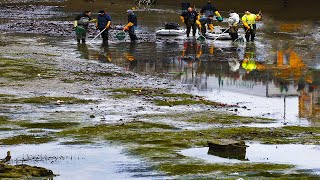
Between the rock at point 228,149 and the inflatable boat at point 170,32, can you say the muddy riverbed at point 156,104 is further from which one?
the inflatable boat at point 170,32

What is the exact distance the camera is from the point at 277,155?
62.4 ft

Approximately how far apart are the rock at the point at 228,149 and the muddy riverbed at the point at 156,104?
0.79 ft

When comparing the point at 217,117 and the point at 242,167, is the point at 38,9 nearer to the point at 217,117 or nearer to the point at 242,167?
the point at 217,117

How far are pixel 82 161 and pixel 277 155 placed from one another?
419 cm

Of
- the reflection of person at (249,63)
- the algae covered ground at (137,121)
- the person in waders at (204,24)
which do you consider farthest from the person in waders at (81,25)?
the algae covered ground at (137,121)

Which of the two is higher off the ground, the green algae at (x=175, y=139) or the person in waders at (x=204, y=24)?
the person in waders at (x=204, y=24)

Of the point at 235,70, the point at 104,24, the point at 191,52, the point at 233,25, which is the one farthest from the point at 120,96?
the point at 233,25

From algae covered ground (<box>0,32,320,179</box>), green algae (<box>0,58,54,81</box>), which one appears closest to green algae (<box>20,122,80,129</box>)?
algae covered ground (<box>0,32,320,179</box>)

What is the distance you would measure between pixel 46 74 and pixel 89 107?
813 cm

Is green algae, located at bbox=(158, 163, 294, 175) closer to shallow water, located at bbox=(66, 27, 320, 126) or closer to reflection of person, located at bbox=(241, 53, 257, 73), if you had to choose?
shallow water, located at bbox=(66, 27, 320, 126)

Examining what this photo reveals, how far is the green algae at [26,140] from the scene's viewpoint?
20219mm

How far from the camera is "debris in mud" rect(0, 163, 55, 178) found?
15586mm

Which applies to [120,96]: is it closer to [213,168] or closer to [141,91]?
[141,91]

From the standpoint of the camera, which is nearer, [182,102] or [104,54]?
[182,102]
